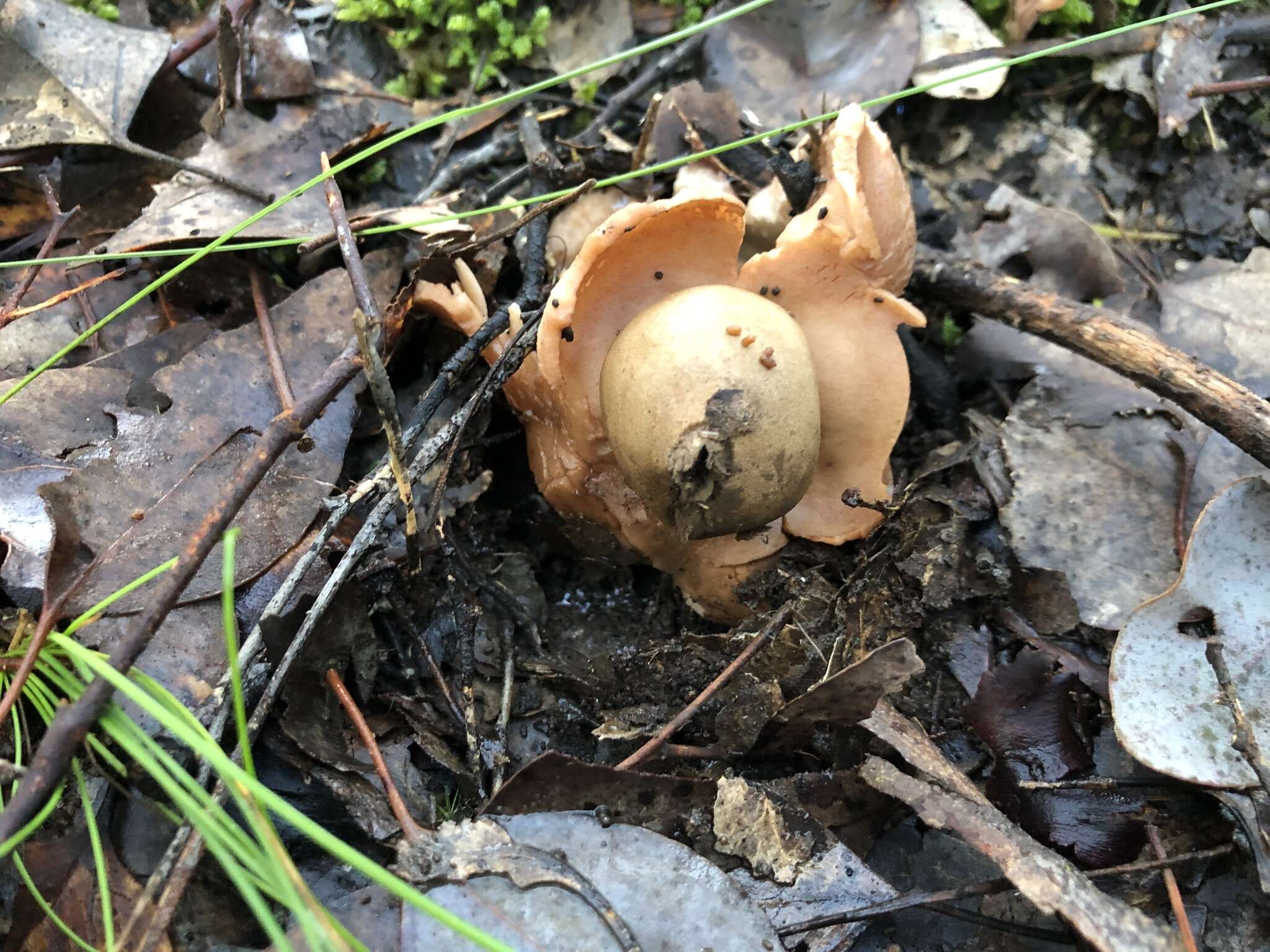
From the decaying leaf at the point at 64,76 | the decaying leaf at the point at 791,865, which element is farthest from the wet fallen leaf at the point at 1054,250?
the decaying leaf at the point at 64,76

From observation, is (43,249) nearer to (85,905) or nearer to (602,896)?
(85,905)

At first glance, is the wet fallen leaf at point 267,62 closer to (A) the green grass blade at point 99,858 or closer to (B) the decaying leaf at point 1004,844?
(A) the green grass blade at point 99,858

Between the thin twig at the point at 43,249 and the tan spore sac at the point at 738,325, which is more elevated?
the thin twig at the point at 43,249

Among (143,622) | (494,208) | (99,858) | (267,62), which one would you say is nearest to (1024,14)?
(494,208)

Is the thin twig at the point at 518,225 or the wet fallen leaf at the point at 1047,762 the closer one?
the wet fallen leaf at the point at 1047,762

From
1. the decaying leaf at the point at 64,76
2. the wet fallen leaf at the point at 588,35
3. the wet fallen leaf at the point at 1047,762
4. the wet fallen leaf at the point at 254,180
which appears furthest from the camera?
the wet fallen leaf at the point at 588,35

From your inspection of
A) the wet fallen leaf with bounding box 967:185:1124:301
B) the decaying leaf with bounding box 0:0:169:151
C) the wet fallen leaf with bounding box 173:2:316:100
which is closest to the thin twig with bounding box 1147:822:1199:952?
the wet fallen leaf with bounding box 967:185:1124:301
